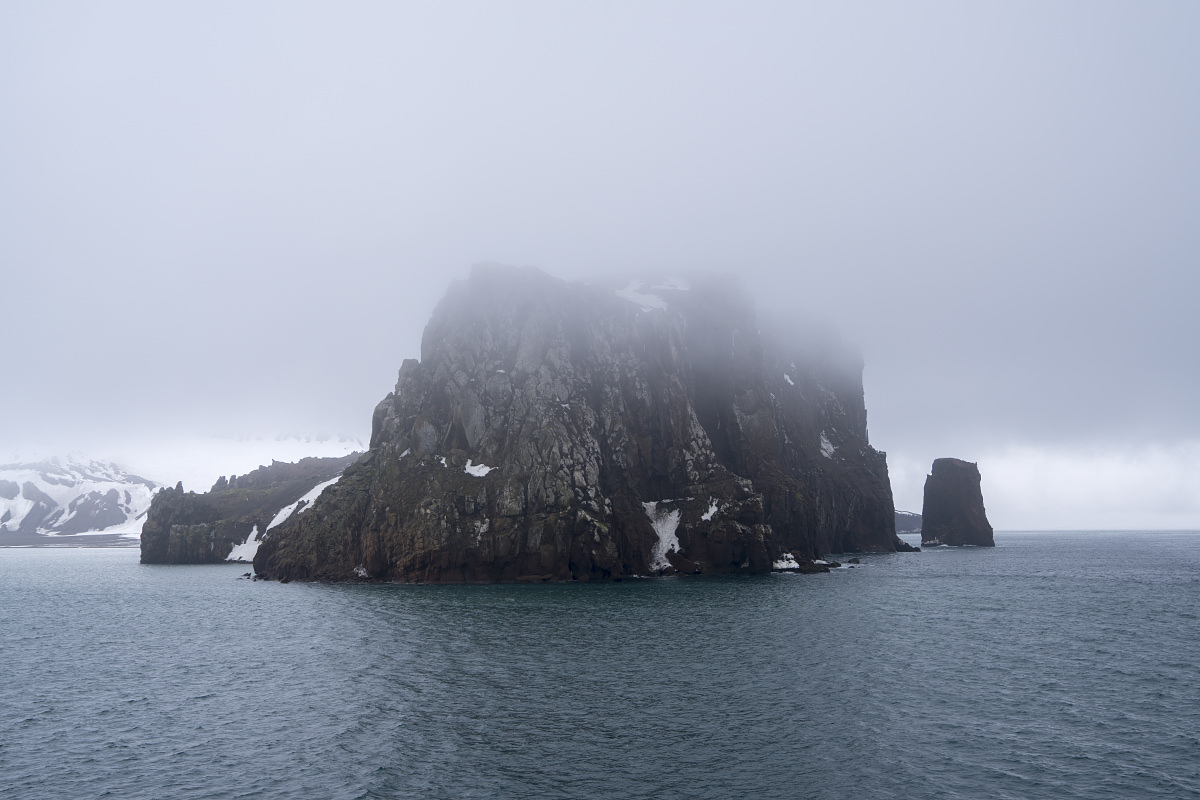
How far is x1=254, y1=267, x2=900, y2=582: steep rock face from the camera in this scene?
115 m

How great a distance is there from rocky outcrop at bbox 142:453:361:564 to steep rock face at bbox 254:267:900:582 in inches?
2027

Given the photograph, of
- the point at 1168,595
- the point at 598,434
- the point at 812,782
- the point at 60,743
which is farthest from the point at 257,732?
the point at 1168,595

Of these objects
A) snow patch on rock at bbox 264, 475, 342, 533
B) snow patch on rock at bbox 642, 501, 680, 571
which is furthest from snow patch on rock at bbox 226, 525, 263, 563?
snow patch on rock at bbox 642, 501, 680, 571

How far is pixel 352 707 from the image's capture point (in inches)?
1686

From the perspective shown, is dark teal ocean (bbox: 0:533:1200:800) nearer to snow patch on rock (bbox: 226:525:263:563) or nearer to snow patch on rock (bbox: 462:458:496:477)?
snow patch on rock (bbox: 462:458:496:477)

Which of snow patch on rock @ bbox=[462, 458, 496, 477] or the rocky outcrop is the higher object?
snow patch on rock @ bbox=[462, 458, 496, 477]

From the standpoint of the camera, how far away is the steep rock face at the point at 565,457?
114812mm

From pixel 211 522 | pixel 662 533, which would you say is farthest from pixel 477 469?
pixel 211 522

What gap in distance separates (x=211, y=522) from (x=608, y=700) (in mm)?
172540

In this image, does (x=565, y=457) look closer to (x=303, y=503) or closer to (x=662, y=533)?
(x=662, y=533)

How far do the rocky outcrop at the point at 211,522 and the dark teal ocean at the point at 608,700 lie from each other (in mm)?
91603

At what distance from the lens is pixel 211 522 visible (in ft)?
589

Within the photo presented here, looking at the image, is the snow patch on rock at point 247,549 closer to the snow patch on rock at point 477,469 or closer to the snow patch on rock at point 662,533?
the snow patch on rock at point 477,469

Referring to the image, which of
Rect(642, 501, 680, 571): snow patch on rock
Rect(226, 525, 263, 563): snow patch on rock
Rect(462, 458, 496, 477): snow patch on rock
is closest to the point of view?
Rect(462, 458, 496, 477): snow patch on rock
